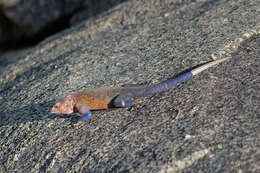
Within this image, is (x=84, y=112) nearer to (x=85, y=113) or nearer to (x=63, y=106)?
(x=85, y=113)

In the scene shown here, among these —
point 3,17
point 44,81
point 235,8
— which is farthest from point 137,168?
point 3,17

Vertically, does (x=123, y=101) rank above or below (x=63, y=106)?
below

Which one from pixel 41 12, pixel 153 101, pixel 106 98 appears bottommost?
pixel 153 101

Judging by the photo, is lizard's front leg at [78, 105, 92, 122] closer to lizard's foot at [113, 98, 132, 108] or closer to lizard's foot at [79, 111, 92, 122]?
lizard's foot at [79, 111, 92, 122]

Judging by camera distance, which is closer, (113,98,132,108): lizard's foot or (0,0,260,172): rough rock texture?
(0,0,260,172): rough rock texture

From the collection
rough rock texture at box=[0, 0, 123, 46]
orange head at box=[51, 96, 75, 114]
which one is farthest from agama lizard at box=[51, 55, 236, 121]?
rough rock texture at box=[0, 0, 123, 46]

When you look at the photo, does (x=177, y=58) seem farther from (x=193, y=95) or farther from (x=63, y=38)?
(x=63, y=38)

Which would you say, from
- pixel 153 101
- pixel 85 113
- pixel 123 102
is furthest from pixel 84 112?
pixel 153 101
